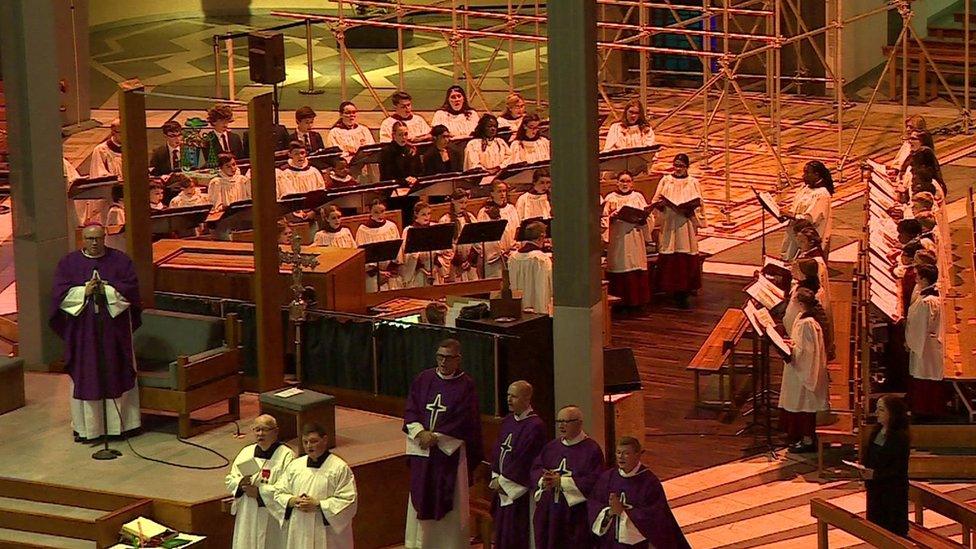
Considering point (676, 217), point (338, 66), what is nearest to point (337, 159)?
point (676, 217)

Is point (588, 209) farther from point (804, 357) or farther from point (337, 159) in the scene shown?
point (337, 159)

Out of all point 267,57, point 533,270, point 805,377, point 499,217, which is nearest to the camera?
point 805,377

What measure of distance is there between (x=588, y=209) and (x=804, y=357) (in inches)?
109

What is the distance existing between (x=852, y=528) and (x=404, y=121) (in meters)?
10.9

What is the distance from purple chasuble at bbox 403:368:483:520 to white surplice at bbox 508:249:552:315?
14.5 ft

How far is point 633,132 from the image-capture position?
22312 mm

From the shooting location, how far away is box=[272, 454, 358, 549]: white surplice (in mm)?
13133

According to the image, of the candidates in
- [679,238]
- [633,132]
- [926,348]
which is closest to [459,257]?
[679,238]

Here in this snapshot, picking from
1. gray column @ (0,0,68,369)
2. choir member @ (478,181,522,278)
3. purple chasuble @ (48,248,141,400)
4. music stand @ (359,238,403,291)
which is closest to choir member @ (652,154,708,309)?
choir member @ (478,181,522,278)

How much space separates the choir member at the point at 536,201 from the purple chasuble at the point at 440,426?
19.4ft

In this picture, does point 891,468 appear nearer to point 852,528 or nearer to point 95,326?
point 852,528

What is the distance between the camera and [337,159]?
69.0 ft

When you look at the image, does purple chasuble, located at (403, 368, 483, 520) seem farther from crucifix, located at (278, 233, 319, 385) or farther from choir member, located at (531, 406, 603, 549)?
crucifix, located at (278, 233, 319, 385)

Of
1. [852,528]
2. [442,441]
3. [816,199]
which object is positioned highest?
[816,199]
